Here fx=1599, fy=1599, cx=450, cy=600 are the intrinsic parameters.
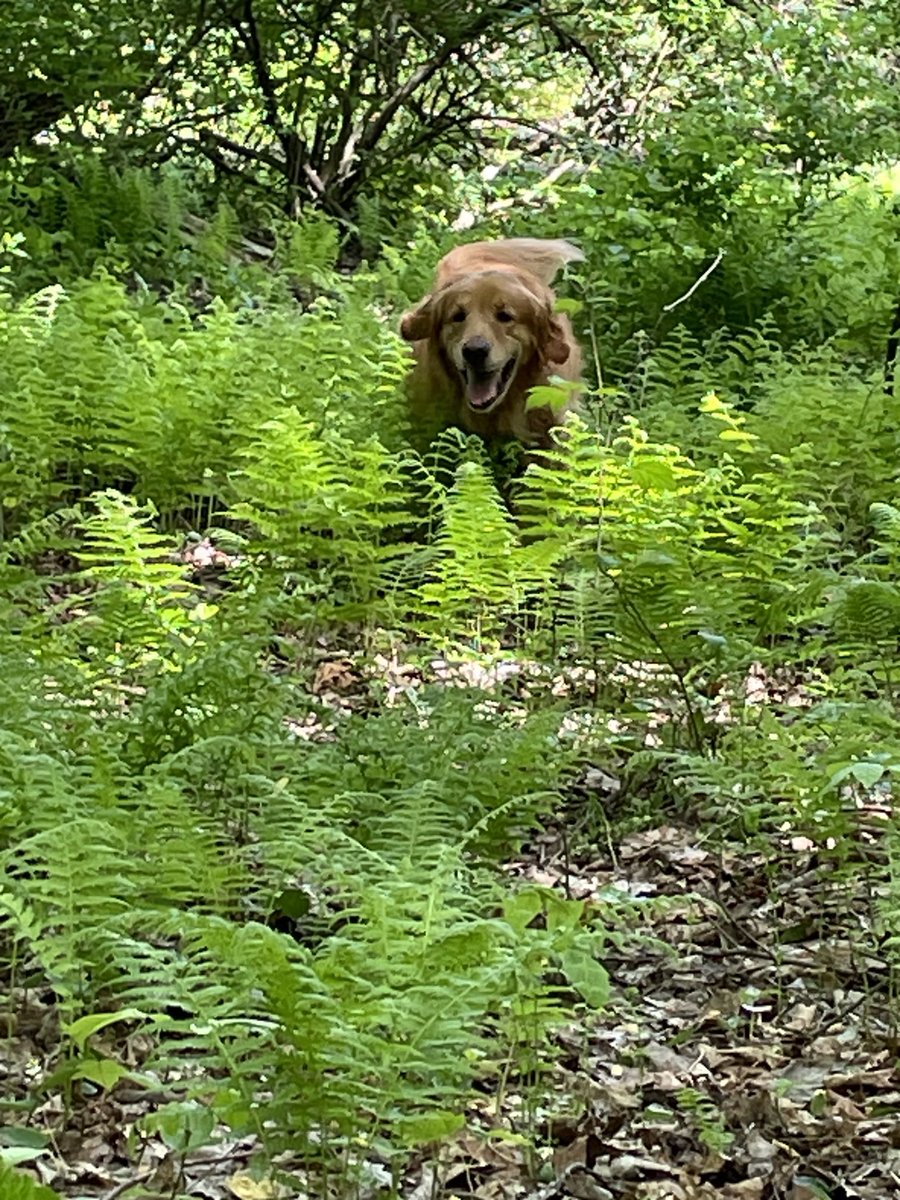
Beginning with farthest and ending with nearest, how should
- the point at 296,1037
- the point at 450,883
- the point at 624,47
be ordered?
1. the point at 624,47
2. the point at 450,883
3. the point at 296,1037

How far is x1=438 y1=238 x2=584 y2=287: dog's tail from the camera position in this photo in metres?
7.04

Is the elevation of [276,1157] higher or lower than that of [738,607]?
lower

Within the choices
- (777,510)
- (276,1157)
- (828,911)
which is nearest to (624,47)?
(777,510)

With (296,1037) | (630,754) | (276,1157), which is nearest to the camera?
(296,1037)

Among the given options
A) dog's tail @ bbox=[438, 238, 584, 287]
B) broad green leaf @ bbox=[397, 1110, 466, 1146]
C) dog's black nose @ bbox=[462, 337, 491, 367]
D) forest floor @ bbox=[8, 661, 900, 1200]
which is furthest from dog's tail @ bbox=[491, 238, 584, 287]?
broad green leaf @ bbox=[397, 1110, 466, 1146]

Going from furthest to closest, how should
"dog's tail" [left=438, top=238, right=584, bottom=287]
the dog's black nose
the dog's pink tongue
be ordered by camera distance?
"dog's tail" [left=438, top=238, right=584, bottom=287] → the dog's pink tongue → the dog's black nose

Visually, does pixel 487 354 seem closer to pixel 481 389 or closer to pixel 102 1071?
pixel 481 389

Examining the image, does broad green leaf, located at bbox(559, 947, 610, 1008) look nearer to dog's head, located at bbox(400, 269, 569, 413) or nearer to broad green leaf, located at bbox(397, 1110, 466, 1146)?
broad green leaf, located at bbox(397, 1110, 466, 1146)

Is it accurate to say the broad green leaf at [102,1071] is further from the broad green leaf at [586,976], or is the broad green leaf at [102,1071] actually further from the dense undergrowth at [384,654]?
the broad green leaf at [586,976]

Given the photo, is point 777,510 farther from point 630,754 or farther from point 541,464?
point 541,464

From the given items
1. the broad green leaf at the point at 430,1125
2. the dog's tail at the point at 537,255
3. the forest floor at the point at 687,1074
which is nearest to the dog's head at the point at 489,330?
the dog's tail at the point at 537,255

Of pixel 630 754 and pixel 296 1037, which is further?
pixel 630 754

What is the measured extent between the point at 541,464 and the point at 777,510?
71.8 inches

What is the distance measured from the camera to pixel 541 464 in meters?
6.60
